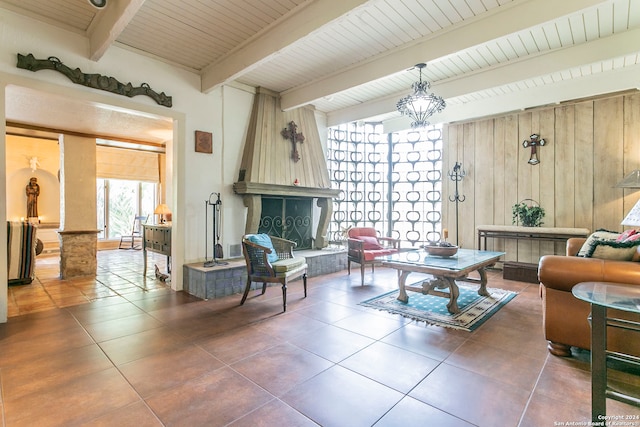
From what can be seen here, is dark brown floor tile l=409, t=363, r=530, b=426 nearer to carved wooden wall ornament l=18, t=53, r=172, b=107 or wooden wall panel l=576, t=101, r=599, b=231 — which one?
carved wooden wall ornament l=18, t=53, r=172, b=107

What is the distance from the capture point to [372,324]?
9.91ft

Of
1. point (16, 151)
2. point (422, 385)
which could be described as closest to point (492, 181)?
point (422, 385)

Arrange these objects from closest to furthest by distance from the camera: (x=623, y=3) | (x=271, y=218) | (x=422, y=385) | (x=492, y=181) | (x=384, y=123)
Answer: (x=422, y=385) → (x=623, y=3) → (x=271, y=218) → (x=492, y=181) → (x=384, y=123)

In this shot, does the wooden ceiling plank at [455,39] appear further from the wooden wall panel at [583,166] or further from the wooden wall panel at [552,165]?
the wooden wall panel at [583,166]

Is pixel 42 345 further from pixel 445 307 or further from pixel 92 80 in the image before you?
pixel 445 307

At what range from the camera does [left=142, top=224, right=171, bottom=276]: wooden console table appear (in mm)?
4469

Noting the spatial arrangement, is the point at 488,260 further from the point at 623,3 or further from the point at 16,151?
the point at 16,151

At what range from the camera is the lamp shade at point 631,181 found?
13.6 feet

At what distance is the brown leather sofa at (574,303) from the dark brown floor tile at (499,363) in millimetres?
281

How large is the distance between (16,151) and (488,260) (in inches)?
392

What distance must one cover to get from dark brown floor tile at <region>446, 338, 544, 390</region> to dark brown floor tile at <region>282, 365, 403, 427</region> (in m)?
0.70

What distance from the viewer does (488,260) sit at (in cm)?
378

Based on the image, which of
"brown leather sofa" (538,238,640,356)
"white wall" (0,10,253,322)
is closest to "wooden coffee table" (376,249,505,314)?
"brown leather sofa" (538,238,640,356)

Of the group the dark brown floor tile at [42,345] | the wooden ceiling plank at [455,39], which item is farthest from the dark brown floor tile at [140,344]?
the wooden ceiling plank at [455,39]
